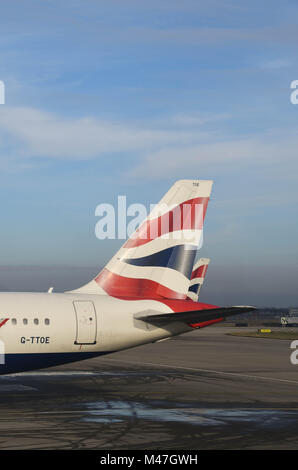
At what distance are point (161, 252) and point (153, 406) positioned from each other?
711 centimetres

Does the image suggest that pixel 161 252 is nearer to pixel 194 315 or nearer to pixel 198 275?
pixel 194 315

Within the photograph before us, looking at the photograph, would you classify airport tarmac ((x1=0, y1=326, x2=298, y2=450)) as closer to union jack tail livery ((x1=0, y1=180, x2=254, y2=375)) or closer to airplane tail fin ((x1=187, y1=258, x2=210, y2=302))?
union jack tail livery ((x1=0, y1=180, x2=254, y2=375))

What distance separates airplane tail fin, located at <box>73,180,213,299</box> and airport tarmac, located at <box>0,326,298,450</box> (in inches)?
190

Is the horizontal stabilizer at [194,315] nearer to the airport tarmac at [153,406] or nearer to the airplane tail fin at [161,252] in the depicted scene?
the airplane tail fin at [161,252]

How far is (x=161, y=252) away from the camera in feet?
97.6

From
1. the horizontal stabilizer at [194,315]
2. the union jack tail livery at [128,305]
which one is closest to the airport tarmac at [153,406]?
the union jack tail livery at [128,305]

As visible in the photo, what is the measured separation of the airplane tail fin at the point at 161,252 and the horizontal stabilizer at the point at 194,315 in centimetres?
176

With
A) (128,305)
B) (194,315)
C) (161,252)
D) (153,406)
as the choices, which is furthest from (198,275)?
(153,406)

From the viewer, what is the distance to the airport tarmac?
1916 centimetres

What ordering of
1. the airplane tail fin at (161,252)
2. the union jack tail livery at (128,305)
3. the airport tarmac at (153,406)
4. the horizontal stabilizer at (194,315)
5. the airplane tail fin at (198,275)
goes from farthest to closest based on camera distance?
the airplane tail fin at (198,275), the airplane tail fin at (161,252), the union jack tail livery at (128,305), the horizontal stabilizer at (194,315), the airport tarmac at (153,406)

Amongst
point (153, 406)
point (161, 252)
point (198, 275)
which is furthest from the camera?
point (198, 275)

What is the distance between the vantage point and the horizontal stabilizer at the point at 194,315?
24.8 metres

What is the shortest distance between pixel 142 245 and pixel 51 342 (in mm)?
6130

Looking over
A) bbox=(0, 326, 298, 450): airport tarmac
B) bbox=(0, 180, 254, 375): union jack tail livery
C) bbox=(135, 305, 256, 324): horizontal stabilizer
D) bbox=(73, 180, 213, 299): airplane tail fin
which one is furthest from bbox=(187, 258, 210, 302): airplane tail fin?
bbox=(135, 305, 256, 324): horizontal stabilizer
